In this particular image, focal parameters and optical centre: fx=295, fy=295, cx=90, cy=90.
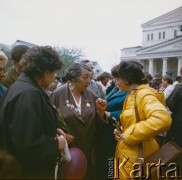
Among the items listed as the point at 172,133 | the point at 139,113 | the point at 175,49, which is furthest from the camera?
the point at 175,49

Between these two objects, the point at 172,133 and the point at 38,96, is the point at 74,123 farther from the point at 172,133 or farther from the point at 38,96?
the point at 172,133

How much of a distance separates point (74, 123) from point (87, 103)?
0.30 m

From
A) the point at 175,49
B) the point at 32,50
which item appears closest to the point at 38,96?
the point at 32,50

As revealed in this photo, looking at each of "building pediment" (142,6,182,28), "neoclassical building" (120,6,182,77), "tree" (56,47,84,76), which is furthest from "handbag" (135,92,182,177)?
"neoclassical building" (120,6,182,77)

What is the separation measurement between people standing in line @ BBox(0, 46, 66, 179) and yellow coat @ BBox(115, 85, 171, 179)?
626 millimetres

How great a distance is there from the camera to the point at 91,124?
3.25 m

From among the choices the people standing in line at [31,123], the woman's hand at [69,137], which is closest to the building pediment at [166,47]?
the woman's hand at [69,137]

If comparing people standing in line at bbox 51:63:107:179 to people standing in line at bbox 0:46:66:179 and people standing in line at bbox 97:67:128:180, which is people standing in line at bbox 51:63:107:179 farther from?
people standing in line at bbox 0:46:66:179

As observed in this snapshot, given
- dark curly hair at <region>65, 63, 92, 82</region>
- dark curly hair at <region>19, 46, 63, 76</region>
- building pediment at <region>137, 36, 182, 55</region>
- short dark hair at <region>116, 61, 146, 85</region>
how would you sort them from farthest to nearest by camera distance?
building pediment at <region>137, 36, 182, 55</region>, dark curly hair at <region>65, 63, 92, 82</region>, short dark hair at <region>116, 61, 146, 85</region>, dark curly hair at <region>19, 46, 63, 76</region>

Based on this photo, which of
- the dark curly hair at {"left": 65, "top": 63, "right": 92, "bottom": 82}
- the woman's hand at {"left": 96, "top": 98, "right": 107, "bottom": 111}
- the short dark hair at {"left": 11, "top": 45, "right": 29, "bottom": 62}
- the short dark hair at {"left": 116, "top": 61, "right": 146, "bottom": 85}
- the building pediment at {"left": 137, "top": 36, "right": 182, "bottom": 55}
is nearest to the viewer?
the short dark hair at {"left": 116, "top": 61, "right": 146, "bottom": 85}

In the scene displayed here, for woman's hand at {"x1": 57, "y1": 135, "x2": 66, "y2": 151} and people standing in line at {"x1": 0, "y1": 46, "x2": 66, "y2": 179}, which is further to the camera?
woman's hand at {"x1": 57, "y1": 135, "x2": 66, "y2": 151}

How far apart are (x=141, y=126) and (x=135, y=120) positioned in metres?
0.18

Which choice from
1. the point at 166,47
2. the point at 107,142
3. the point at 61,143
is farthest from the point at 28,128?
the point at 166,47

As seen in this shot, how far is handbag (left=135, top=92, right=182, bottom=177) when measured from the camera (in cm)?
236
